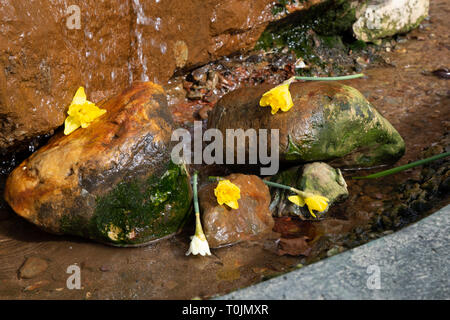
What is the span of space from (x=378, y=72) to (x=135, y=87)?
3180mm

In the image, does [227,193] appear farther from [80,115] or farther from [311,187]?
[80,115]

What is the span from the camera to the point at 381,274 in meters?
2.52

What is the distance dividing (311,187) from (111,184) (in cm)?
137

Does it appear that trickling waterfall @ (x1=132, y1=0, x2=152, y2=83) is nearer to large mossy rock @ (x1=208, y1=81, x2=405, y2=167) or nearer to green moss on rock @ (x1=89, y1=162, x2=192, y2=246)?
large mossy rock @ (x1=208, y1=81, x2=405, y2=167)

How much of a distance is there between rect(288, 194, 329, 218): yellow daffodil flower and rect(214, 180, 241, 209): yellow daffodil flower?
39 centimetres

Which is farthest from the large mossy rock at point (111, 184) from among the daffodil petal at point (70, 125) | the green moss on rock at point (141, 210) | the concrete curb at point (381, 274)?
the concrete curb at point (381, 274)

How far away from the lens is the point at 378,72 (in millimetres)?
5793

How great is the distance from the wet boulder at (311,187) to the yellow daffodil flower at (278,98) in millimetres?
461

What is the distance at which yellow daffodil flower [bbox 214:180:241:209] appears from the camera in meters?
3.27

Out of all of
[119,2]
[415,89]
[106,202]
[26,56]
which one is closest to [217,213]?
[106,202]

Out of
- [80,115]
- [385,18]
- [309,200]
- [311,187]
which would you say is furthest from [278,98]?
[385,18]

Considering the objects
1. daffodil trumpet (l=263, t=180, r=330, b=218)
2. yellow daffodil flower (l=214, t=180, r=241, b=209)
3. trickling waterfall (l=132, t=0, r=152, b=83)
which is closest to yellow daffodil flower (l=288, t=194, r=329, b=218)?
daffodil trumpet (l=263, t=180, r=330, b=218)

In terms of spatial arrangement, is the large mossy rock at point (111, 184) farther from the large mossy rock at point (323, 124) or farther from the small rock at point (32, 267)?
the large mossy rock at point (323, 124)

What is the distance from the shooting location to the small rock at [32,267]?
318 cm
